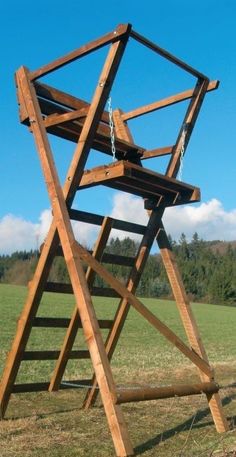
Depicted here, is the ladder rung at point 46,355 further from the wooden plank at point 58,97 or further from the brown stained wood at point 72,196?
the wooden plank at point 58,97

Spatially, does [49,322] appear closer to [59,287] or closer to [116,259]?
[59,287]

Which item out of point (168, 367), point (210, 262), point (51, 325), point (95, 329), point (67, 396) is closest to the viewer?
point (95, 329)

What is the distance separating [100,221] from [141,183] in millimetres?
793

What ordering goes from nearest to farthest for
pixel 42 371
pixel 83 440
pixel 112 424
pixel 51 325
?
pixel 112 424, pixel 83 440, pixel 51 325, pixel 42 371

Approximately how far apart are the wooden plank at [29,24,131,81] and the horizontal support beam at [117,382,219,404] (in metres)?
3.14

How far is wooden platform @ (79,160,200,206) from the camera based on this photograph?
5.24 metres

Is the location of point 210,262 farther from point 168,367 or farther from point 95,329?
point 95,329

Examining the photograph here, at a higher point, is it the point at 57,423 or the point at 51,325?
the point at 51,325

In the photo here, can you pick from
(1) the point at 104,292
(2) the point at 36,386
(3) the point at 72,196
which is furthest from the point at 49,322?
(3) the point at 72,196

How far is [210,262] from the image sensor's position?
120 meters

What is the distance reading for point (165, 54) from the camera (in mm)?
5918

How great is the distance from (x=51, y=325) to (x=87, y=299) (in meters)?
1.41

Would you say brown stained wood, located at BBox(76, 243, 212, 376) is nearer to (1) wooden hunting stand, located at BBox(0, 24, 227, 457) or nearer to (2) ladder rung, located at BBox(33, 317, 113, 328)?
(1) wooden hunting stand, located at BBox(0, 24, 227, 457)

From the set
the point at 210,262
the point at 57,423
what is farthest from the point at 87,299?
the point at 210,262
